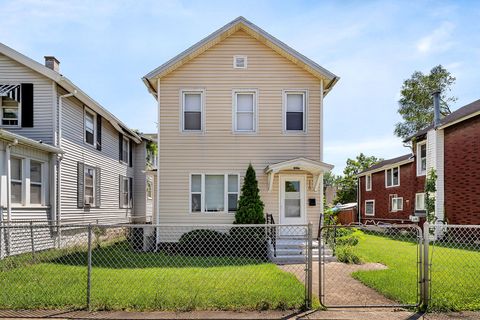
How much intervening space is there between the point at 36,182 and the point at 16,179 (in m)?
0.92

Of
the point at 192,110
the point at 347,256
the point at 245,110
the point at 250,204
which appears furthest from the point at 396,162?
the point at 192,110

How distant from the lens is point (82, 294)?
671cm

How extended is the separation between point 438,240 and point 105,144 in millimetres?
16068

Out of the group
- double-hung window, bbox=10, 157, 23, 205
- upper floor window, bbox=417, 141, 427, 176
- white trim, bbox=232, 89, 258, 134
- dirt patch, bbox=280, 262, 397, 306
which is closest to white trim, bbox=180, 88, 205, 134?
white trim, bbox=232, 89, 258, 134

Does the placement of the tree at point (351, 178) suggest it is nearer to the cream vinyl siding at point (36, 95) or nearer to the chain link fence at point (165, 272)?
the chain link fence at point (165, 272)

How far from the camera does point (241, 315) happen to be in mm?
5770

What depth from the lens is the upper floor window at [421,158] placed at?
20.9m

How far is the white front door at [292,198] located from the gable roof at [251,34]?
3.95 m

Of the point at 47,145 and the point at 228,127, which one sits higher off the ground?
the point at 228,127

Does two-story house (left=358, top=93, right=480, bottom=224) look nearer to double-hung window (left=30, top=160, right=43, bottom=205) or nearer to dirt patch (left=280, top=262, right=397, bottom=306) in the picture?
dirt patch (left=280, top=262, right=397, bottom=306)

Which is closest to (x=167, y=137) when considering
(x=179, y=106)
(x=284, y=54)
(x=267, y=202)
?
(x=179, y=106)

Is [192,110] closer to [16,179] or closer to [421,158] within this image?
[16,179]

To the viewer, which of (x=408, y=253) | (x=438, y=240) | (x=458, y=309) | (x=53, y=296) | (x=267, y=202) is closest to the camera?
(x=458, y=309)

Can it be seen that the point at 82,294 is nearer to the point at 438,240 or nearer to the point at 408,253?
the point at 408,253
